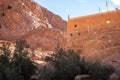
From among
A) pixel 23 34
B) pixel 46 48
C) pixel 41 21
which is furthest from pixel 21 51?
pixel 41 21

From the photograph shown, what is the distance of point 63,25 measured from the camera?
8388 cm

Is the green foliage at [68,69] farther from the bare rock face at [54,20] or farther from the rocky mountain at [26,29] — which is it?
the bare rock face at [54,20]

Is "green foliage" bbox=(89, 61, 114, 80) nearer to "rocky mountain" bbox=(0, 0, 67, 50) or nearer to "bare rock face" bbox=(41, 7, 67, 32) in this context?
"rocky mountain" bbox=(0, 0, 67, 50)

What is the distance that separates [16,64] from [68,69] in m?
3.28

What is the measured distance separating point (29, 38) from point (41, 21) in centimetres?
1371

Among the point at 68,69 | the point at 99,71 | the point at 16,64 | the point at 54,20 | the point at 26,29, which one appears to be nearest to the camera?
the point at 16,64

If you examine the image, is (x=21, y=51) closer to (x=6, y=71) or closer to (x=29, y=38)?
(x=6, y=71)

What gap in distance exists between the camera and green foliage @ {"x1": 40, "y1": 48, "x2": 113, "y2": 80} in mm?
13606

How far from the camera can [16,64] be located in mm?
13023

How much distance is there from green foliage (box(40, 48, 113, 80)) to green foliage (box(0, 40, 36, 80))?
42.9 inches

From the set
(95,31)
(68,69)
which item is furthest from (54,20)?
(68,69)

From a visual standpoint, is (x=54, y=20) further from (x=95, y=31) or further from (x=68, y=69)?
(x=68, y=69)

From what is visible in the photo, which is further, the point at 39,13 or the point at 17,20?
the point at 39,13

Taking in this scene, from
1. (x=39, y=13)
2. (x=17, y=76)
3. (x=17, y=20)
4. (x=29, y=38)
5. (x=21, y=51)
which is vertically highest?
(x=39, y=13)
